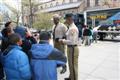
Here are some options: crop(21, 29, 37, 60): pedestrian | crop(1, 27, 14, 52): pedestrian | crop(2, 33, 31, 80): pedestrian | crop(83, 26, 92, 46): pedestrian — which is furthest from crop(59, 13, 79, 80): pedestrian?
crop(83, 26, 92, 46): pedestrian

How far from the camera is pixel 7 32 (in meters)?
7.34

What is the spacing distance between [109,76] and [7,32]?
12.8ft

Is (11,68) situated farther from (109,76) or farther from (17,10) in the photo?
(17,10)

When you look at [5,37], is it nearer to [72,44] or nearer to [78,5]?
[72,44]

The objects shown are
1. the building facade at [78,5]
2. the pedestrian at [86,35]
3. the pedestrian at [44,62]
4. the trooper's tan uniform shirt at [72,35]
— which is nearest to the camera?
the pedestrian at [44,62]

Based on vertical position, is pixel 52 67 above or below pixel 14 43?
below

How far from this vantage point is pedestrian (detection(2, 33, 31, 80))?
15.7 feet

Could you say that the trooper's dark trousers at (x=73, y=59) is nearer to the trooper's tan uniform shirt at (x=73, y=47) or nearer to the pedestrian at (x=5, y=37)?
the trooper's tan uniform shirt at (x=73, y=47)

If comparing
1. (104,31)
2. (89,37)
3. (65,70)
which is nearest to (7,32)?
(65,70)

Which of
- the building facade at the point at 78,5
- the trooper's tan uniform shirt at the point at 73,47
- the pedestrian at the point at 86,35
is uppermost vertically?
the building facade at the point at 78,5

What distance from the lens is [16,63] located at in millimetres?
4785

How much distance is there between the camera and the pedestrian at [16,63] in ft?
15.7

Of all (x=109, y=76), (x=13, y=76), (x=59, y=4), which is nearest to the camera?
(x=13, y=76)

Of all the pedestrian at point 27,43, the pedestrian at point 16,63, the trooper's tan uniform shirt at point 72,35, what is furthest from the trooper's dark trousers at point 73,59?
the pedestrian at point 16,63
